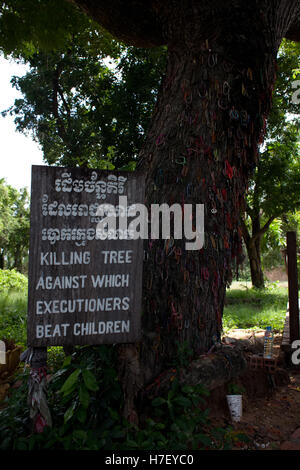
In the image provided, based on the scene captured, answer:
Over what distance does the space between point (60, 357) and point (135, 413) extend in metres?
2.58

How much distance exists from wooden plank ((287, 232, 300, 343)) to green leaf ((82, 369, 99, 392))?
3.71 metres

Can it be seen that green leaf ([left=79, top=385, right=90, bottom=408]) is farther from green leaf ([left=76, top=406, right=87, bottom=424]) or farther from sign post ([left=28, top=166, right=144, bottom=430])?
sign post ([left=28, top=166, right=144, bottom=430])

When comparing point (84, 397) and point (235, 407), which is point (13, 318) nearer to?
point (235, 407)

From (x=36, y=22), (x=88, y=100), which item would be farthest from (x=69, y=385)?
(x=88, y=100)

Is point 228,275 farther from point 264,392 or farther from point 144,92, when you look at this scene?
point 144,92

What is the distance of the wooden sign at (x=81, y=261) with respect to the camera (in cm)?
307

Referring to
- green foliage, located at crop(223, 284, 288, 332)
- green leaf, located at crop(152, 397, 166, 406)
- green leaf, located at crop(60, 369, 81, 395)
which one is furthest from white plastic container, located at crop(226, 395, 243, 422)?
green foliage, located at crop(223, 284, 288, 332)

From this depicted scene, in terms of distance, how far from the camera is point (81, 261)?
317 cm

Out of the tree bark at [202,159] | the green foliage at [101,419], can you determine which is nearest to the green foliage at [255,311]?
the tree bark at [202,159]

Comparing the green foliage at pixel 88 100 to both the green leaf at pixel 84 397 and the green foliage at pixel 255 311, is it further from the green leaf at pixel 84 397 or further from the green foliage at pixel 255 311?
the green leaf at pixel 84 397

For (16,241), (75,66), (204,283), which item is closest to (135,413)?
(204,283)

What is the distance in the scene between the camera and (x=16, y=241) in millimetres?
36844

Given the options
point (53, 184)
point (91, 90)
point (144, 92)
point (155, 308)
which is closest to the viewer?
point (53, 184)

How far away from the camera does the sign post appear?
3.07 meters
